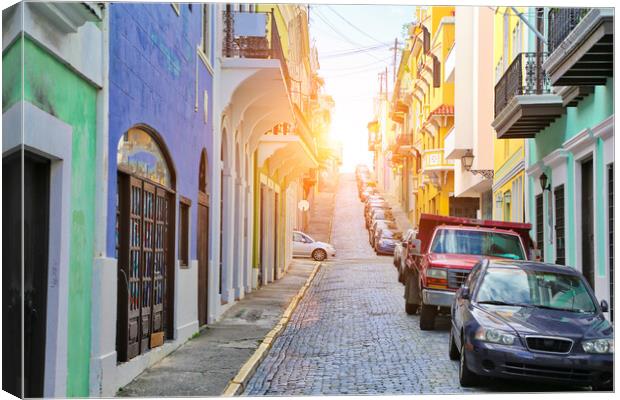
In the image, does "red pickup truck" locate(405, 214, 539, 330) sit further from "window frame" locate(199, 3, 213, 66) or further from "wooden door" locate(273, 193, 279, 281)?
"wooden door" locate(273, 193, 279, 281)

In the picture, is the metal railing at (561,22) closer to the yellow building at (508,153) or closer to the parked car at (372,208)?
the yellow building at (508,153)

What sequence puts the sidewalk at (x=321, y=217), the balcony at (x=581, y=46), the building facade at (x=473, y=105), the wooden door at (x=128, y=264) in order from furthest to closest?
1. the sidewalk at (x=321, y=217)
2. the building facade at (x=473, y=105)
3. the balcony at (x=581, y=46)
4. the wooden door at (x=128, y=264)

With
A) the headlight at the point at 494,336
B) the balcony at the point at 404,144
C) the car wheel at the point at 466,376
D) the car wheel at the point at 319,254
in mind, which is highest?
the balcony at the point at 404,144

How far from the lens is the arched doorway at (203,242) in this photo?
51.0 feet

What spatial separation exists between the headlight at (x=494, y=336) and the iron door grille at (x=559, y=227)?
6.33 meters

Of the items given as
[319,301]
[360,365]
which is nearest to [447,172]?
[319,301]

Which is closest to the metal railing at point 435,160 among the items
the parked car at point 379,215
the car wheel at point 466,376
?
the parked car at point 379,215

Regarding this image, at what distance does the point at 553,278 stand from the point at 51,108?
588cm

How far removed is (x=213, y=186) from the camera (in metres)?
16.8

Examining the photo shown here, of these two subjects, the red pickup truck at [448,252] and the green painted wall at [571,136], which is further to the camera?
the red pickup truck at [448,252]

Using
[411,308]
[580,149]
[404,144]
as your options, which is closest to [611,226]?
[580,149]

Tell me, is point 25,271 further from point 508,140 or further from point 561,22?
point 508,140

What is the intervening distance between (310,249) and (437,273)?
25097mm

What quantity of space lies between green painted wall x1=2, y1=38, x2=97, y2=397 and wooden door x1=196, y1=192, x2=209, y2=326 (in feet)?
21.2
